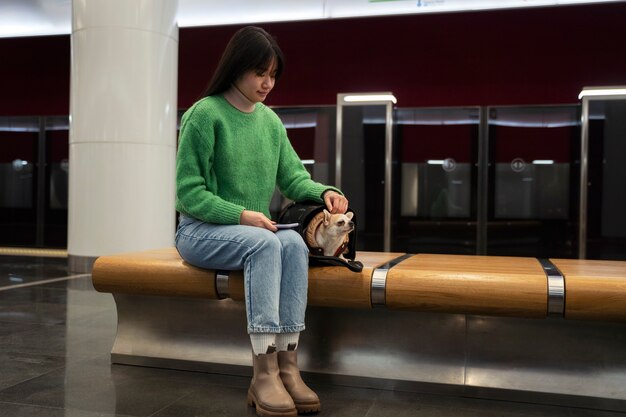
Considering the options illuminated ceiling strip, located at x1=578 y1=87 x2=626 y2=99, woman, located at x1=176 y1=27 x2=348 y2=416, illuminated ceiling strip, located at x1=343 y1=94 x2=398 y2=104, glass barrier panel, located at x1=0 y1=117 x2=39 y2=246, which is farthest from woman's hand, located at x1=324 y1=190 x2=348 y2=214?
glass barrier panel, located at x1=0 y1=117 x2=39 y2=246

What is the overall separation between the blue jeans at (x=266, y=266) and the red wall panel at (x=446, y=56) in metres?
6.47

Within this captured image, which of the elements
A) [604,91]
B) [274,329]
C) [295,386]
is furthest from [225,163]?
[604,91]

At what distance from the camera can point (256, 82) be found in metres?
2.55

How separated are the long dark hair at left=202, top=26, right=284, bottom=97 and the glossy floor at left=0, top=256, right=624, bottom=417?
1256mm

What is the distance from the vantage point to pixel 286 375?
7.64 feet

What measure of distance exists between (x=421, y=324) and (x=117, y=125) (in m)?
4.77

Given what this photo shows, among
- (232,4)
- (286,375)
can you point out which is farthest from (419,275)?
(232,4)

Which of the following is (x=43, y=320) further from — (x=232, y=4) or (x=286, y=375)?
(x=232, y=4)

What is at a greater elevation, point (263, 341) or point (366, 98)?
point (366, 98)

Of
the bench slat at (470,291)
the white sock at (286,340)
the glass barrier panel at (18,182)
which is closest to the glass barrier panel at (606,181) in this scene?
the bench slat at (470,291)

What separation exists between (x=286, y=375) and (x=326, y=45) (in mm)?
7187

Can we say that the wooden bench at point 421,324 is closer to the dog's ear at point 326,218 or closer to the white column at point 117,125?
the dog's ear at point 326,218

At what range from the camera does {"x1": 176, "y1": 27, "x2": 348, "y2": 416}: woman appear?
2.26m

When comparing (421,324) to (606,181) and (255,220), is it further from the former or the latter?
(606,181)
